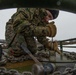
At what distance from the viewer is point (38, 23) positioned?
3.80 meters

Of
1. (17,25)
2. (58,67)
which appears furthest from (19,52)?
(58,67)

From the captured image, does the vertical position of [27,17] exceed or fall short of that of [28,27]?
it exceeds it

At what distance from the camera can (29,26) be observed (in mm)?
3326

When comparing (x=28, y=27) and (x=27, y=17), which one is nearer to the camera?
(x=28, y=27)

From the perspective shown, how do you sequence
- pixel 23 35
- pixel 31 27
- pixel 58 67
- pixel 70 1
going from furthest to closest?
pixel 23 35
pixel 31 27
pixel 58 67
pixel 70 1

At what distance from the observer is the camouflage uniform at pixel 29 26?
3330 millimetres

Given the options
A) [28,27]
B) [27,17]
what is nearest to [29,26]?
[28,27]

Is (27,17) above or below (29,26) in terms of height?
above

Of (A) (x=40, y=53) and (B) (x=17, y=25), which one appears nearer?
(B) (x=17, y=25)

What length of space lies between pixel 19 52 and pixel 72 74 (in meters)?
1.10

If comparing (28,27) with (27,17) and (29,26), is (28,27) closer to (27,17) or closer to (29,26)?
(29,26)

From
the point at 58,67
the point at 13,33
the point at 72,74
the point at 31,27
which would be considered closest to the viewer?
the point at 72,74

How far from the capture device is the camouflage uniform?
3330 mm

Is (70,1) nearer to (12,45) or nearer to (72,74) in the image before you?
(72,74)
